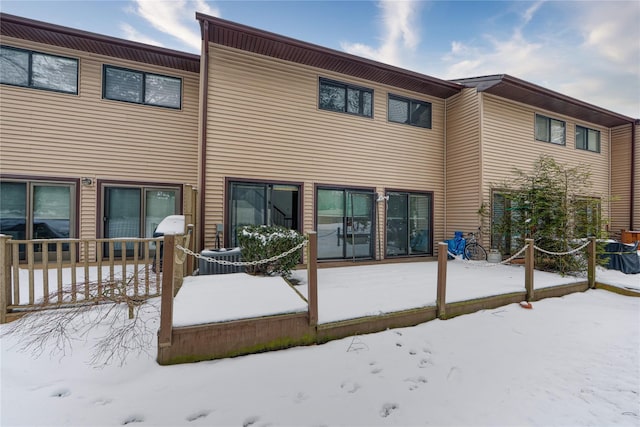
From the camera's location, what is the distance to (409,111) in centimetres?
812

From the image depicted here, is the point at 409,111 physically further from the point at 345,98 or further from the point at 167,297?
the point at 167,297

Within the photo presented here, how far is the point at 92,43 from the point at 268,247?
620 cm

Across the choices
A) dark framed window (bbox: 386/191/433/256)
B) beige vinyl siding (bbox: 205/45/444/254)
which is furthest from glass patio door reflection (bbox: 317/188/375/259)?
dark framed window (bbox: 386/191/433/256)

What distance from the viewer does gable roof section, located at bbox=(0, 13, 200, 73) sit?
547 cm

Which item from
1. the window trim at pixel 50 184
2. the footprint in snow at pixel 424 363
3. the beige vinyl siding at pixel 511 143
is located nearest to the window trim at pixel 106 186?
the window trim at pixel 50 184

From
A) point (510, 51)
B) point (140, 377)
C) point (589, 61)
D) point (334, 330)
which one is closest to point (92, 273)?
point (140, 377)

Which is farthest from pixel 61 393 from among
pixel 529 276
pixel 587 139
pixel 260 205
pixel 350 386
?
pixel 587 139

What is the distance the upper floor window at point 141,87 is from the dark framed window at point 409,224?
6.44 meters

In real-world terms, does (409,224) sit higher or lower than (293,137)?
lower

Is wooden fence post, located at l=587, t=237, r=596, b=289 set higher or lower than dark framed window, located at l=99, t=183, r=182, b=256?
lower

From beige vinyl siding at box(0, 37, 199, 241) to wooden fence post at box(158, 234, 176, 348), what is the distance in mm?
5104

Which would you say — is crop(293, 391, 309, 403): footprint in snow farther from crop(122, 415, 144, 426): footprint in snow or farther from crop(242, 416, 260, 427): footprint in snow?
crop(122, 415, 144, 426): footprint in snow

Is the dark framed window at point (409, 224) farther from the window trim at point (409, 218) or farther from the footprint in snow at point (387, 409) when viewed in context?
the footprint in snow at point (387, 409)

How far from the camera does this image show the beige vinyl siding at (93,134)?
588 cm
